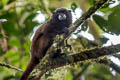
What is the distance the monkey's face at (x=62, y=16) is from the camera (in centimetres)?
447

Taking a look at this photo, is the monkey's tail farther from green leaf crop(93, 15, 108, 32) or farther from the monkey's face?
green leaf crop(93, 15, 108, 32)

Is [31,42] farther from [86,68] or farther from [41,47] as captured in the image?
[86,68]

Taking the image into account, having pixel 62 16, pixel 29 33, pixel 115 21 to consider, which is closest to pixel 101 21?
pixel 115 21

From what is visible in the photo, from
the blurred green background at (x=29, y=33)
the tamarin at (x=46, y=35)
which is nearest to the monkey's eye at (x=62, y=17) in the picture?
the tamarin at (x=46, y=35)

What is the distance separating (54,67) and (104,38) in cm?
80

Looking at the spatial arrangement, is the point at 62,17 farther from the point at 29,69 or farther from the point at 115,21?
the point at 115,21

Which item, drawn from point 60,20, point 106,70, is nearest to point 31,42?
point 60,20

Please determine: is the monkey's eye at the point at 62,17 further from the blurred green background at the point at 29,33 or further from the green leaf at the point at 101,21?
the green leaf at the point at 101,21

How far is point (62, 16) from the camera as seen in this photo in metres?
4.57

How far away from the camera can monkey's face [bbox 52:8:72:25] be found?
4469 mm

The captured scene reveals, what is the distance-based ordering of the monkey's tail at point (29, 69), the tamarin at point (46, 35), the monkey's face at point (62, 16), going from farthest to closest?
the monkey's face at point (62, 16) → the tamarin at point (46, 35) → the monkey's tail at point (29, 69)

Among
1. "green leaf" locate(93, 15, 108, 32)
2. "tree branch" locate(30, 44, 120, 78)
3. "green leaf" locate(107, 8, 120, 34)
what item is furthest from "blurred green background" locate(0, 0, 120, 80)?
"green leaf" locate(107, 8, 120, 34)

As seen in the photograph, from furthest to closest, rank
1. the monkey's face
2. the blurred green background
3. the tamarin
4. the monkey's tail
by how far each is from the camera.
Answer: the monkey's face < the tamarin < the blurred green background < the monkey's tail

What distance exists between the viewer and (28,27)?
4.73 meters
